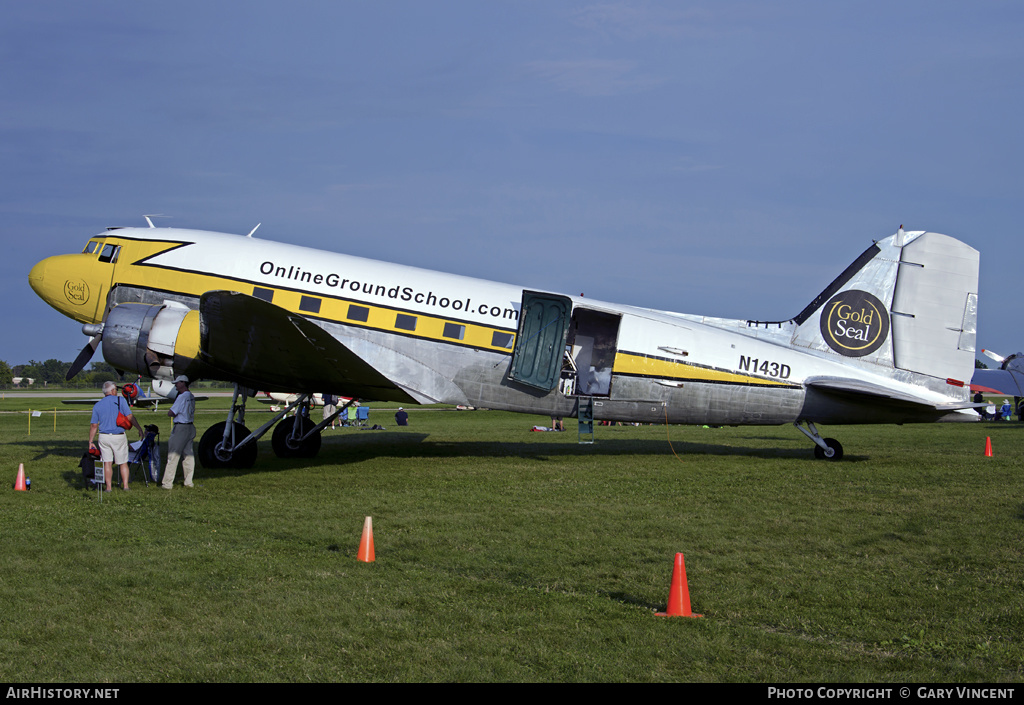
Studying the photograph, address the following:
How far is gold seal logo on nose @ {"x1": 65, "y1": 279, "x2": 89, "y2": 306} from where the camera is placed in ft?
51.9

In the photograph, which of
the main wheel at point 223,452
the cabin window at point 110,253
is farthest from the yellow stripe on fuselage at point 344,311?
the main wheel at point 223,452

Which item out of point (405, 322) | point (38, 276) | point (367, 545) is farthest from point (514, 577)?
point (38, 276)

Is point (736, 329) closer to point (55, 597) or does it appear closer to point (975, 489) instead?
point (975, 489)

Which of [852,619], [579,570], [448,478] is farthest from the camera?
[448,478]

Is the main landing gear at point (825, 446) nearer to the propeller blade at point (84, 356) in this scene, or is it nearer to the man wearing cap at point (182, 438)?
the man wearing cap at point (182, 438)

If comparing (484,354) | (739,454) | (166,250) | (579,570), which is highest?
(166,250)

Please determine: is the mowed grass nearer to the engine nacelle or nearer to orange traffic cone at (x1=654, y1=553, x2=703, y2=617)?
orange traffic cone at (x1=654, y1=553, x2=703, y2=617)

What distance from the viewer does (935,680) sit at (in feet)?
16.9

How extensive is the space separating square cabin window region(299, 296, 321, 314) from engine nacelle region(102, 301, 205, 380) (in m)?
2.01

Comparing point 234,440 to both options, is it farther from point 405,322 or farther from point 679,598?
point 679,598

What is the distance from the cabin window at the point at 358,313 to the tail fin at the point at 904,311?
9044 millimetres

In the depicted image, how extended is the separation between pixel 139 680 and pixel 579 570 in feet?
14.2

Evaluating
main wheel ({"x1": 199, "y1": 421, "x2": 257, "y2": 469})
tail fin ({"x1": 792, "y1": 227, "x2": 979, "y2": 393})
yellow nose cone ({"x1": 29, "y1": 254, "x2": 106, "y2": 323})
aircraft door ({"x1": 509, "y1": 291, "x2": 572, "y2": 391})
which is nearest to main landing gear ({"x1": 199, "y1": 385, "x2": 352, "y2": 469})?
main wheel ({"x1": 199, "y1": 421, "x2": 257, "y2": 469})

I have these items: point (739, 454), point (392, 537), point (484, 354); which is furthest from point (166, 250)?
point (739, 454)
